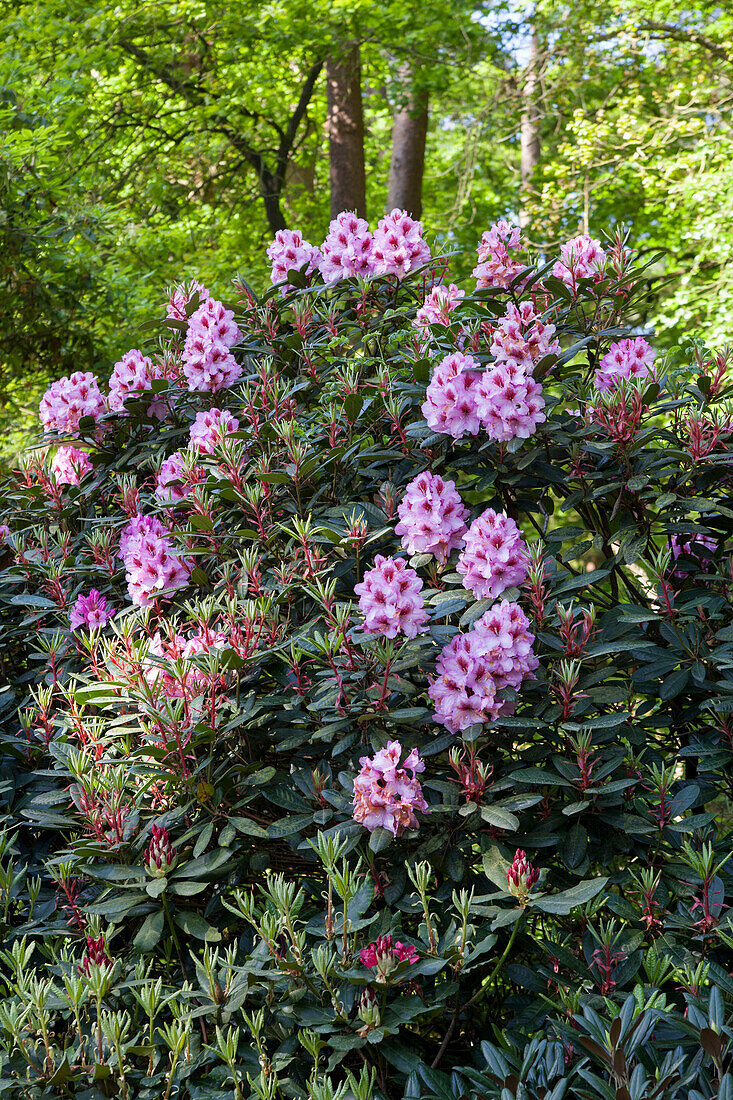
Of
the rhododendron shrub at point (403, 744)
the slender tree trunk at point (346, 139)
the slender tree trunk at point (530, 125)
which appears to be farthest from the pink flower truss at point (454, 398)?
the slender tree trunk at point (530, 125)

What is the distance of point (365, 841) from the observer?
5.66 ft

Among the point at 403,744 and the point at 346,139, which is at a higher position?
the point at 403,744

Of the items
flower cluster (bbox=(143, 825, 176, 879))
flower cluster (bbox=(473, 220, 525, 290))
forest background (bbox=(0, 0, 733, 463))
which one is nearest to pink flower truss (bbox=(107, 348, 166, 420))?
flower cluster (bbox=(473, 220, 525, 290))

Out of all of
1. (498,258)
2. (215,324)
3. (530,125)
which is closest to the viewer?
(498,258)

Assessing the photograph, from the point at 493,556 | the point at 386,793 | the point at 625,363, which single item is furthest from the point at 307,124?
the point at 386,793

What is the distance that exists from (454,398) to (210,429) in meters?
0.68

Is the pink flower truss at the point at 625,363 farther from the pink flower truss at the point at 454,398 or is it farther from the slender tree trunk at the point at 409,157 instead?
the slender tree trunk at the point at 409,157

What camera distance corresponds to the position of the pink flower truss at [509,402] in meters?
1.97

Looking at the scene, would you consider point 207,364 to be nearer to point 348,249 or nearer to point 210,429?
point 210,429

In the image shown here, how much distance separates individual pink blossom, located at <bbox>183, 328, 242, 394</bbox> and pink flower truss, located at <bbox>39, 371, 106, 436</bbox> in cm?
39

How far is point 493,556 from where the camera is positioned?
1.80 meters

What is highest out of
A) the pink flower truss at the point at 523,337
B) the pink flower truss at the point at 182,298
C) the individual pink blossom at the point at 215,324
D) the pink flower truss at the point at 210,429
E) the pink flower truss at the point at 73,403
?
the pink flower truss at the point at 523,337

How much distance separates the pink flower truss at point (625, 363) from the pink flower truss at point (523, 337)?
0.13 meters

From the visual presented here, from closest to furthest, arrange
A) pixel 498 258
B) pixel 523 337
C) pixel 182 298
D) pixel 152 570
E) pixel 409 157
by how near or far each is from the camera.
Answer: pixel 523 337
pixel 152 570
pixel 498 258
pixel 182 298
pixel 409 157
